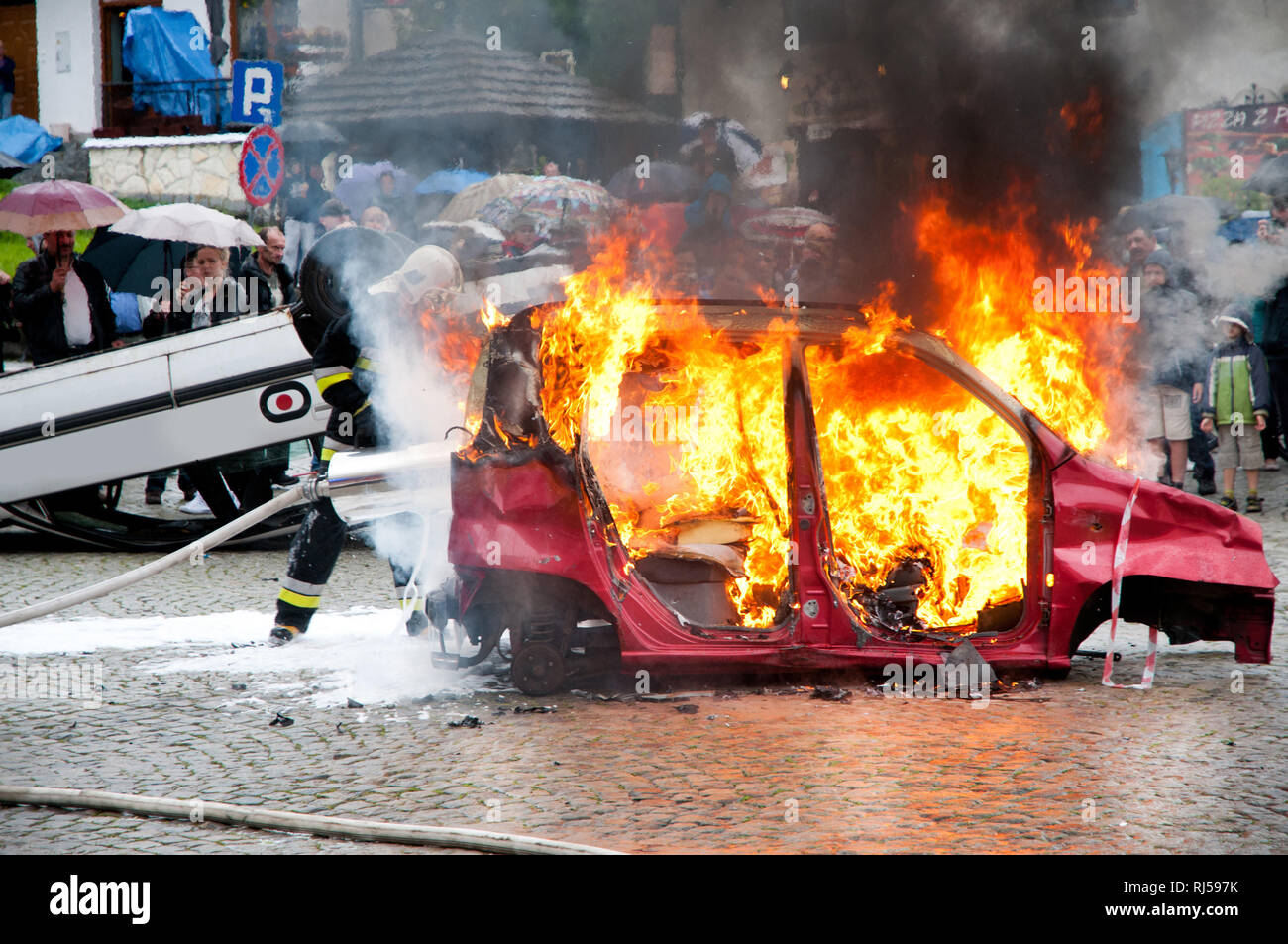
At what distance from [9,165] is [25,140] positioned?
1.47 m

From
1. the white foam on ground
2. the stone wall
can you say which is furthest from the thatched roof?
the stone wall

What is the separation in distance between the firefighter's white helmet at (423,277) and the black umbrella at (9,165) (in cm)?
1994

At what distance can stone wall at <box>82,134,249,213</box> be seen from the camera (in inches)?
991

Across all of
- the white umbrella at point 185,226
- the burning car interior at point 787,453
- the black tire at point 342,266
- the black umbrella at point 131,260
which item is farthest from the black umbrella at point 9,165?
the burning car interior at point 787,453

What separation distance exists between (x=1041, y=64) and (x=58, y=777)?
7.23 metres

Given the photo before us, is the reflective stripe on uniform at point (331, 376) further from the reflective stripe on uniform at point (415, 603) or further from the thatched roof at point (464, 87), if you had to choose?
the thatched roof at point (464, 87)

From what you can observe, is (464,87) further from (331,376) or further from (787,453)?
(787,453)

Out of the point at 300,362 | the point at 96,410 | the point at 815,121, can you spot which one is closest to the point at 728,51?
the point at 815,121

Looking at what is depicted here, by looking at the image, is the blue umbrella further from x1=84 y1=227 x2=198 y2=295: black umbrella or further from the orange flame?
the orange flame

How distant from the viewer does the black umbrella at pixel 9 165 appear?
24.3 m

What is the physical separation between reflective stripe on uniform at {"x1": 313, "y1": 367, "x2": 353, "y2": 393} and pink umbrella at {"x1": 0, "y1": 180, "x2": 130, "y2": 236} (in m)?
6.11

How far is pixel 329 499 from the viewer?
24.0 ft

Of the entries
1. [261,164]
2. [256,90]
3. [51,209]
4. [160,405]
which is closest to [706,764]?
[160,405]

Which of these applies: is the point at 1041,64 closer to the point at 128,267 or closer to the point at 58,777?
the point at 58,777
